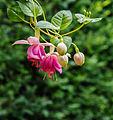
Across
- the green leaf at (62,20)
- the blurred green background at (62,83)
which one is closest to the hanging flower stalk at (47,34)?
the green leaf at (62,20)

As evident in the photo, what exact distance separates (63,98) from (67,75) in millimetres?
163

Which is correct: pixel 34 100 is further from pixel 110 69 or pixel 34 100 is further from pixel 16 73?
pixel 110 69

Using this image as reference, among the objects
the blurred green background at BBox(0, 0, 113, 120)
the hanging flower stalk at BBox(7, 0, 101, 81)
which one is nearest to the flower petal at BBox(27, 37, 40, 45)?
the hanging flower stalk at BBox(7, 0, 101, 81)

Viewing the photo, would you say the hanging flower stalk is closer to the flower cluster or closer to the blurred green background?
the flower cluster

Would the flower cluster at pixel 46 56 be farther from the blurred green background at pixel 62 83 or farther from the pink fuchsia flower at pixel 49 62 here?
the blurred green background at pixel 62 83

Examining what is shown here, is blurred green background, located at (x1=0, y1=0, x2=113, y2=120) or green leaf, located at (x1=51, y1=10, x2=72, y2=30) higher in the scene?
green leaf, located at (x1=51, y1=10, x2=72, y2=30)

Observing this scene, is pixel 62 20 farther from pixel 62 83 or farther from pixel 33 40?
pixel 62 83

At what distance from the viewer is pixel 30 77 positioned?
3.95 feet

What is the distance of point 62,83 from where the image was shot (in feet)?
4.20

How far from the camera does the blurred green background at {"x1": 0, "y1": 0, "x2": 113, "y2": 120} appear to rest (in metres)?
1.18

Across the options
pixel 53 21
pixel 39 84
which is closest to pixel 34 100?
pixel 39 84

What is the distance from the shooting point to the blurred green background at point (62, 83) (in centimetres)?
118

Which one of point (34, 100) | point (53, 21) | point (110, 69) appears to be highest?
point (53, 21)

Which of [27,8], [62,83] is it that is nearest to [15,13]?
[27,8]
